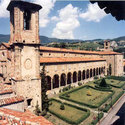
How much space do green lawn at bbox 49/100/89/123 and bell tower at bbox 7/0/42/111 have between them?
13.1 feet

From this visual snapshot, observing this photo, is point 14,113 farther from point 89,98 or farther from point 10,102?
point 89,98

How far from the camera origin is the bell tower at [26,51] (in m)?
13.8

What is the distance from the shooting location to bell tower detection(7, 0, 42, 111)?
13.8 metres

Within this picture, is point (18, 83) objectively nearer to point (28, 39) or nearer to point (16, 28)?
point (28, 39)

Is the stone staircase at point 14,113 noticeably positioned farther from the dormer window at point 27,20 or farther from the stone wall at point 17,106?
the dormer window at point 27,20

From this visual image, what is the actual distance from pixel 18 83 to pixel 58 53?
81.2 feet

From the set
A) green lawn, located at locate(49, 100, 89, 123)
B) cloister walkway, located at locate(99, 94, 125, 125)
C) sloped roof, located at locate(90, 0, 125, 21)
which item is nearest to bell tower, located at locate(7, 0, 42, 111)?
green lawn, located at locate(49, 100, 89, 123)

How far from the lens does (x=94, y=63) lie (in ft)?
156

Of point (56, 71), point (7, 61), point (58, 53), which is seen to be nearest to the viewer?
point (7, 61)

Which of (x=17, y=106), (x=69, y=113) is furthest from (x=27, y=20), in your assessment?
(x=69, y=113)

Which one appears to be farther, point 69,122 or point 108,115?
point 108,115

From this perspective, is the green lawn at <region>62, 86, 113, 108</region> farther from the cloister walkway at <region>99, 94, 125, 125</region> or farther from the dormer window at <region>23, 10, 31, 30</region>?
the dormer window at <region>23, 10, 31, 30</region>

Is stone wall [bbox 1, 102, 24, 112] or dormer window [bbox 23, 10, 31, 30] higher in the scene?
dormer window [bbox 23, 10, 31, 30]

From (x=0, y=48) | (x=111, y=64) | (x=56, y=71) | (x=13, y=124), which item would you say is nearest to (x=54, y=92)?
(x=56, y=71)
